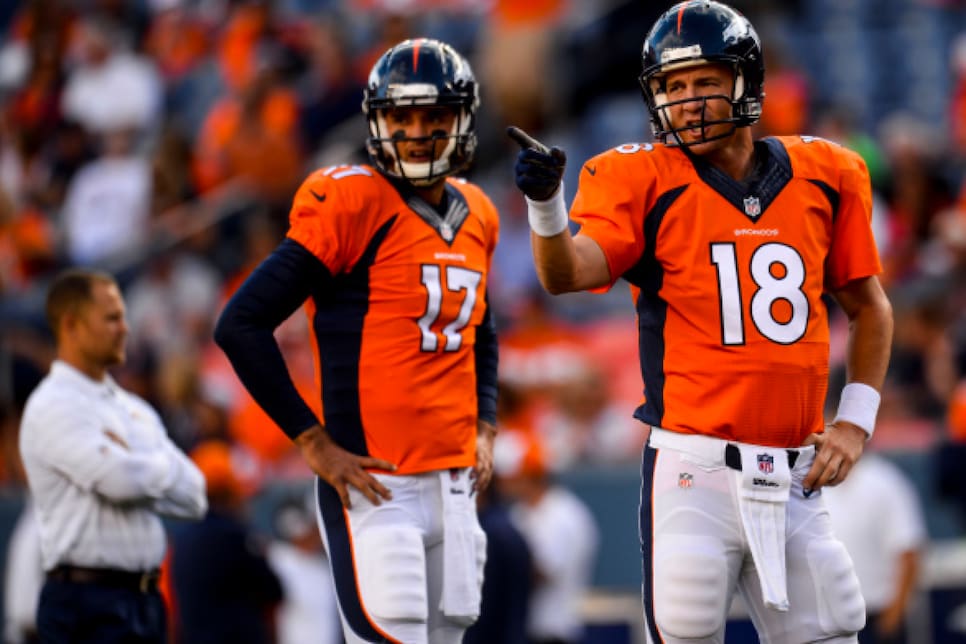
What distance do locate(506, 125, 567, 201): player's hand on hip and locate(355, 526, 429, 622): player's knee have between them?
49.7 inches

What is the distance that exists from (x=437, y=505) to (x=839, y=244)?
4.71 feet

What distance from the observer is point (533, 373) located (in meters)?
10.5

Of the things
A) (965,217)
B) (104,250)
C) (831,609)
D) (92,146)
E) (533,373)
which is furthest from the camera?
(92,146)

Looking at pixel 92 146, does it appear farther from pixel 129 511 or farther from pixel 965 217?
pixel 129 511

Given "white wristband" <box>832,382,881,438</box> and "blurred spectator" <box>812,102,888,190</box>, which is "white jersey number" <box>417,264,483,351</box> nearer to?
"white wristband" <box>832,382,881,438</box>

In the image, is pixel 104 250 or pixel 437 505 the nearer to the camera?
pixel 437 505

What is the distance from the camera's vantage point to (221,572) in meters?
8.33

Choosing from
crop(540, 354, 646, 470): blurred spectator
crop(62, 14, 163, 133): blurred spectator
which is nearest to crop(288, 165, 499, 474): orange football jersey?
crop(540, 354, 646, 470): blurred spectator

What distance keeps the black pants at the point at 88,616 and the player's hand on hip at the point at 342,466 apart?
3.81 feet

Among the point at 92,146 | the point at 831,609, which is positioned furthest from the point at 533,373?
the point at 831,609

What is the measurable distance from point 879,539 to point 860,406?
3605 mm

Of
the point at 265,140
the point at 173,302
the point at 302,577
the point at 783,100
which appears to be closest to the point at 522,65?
the point at 265,140

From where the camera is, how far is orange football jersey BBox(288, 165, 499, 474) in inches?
210

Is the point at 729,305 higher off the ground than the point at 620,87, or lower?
lower
